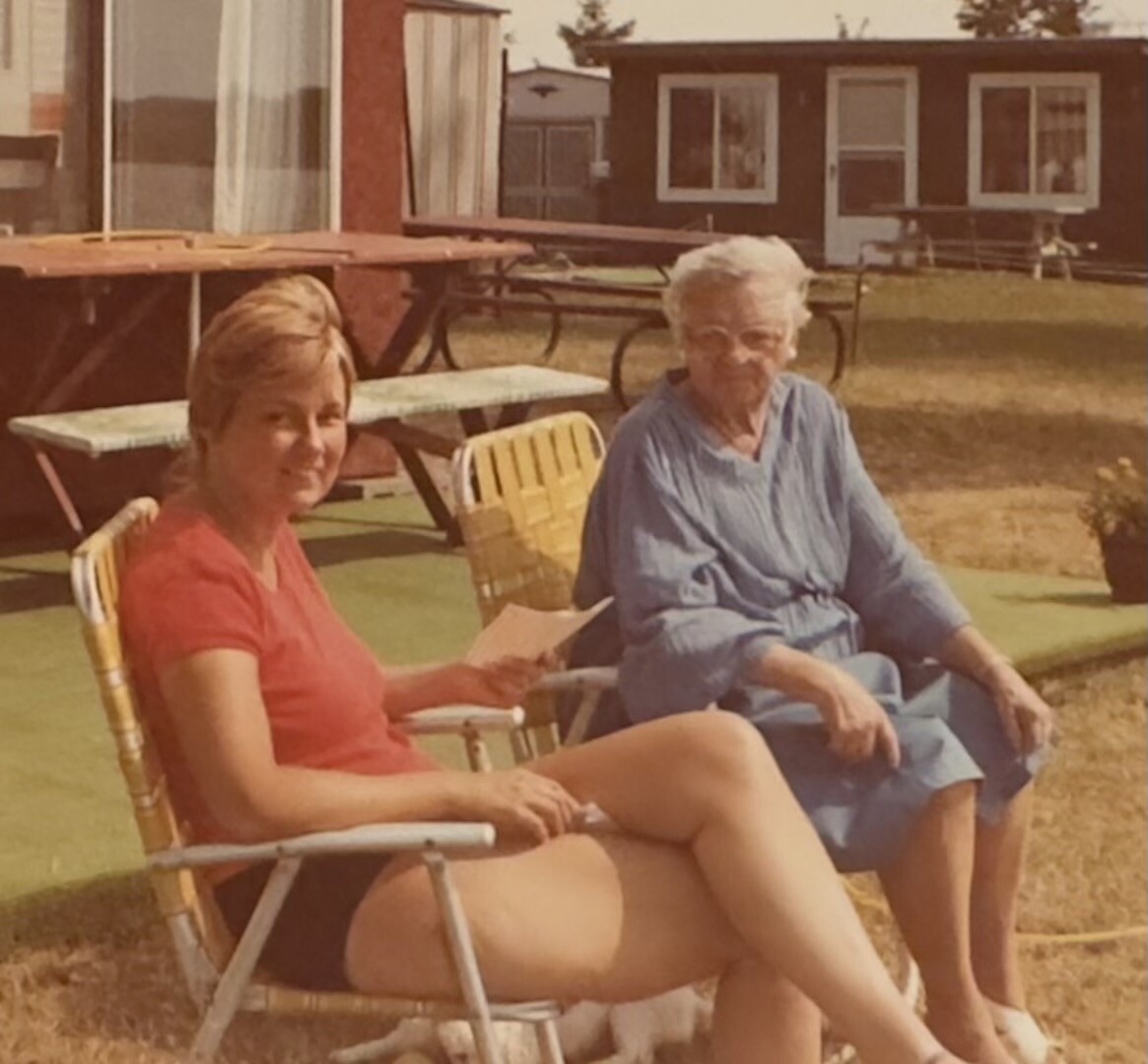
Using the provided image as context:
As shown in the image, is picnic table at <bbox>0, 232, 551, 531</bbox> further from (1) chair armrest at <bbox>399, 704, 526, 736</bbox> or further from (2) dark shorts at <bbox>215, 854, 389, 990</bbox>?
(2) dark shorts at <bbox>215, 854, 389, 990</bbox>

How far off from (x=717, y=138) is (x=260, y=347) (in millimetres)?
22850

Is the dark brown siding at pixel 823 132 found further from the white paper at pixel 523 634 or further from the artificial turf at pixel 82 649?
the white paper at pixel 523 634

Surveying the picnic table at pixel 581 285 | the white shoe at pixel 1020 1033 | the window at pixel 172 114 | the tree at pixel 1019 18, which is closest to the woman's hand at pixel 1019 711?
the white shoe at pixel 1020 1033

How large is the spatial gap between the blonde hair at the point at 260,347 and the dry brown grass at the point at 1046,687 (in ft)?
4.03

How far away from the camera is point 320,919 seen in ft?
8.41

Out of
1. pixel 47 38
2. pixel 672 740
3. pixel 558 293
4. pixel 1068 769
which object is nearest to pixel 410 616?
pixel 1068 769

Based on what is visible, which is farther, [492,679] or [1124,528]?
[1124,528]

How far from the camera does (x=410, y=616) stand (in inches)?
238

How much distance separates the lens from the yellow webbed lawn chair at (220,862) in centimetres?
243

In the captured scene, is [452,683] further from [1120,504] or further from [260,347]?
[1120,504]

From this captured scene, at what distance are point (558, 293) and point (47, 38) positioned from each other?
811 cm

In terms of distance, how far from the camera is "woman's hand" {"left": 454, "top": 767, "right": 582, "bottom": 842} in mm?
2523

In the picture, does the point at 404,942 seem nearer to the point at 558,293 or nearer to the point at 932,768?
the point at 932,768

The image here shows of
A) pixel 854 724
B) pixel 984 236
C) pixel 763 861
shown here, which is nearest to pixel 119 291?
pixel 854 724
